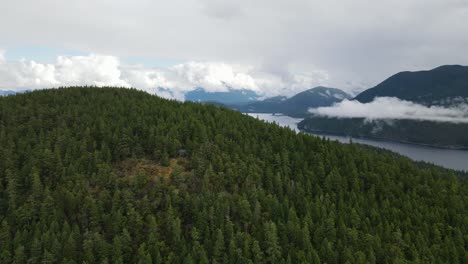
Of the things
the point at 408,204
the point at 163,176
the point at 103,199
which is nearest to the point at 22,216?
the point at 103,199

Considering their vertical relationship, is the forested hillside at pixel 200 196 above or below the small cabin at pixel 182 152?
below

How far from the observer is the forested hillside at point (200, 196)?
96.4m

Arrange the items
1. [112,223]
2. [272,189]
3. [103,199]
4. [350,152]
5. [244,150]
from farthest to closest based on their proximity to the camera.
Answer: [350,152], [244,150], [272,189], [103,199], [112,223]

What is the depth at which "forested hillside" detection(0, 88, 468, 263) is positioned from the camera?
316ft

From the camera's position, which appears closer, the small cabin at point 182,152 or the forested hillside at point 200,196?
the forested hillside at point 200,196

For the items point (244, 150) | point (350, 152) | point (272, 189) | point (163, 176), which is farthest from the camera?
point (350, 152)

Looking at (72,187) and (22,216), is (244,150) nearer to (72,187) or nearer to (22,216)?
(72,187)

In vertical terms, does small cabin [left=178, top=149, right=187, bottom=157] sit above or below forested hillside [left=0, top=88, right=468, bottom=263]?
above

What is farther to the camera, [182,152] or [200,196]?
[182,152]

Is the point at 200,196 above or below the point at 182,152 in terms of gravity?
below

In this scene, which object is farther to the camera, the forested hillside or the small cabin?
the small cabin

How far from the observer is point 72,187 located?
111 meters

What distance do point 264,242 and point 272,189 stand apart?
100 ft

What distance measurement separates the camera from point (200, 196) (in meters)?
113
